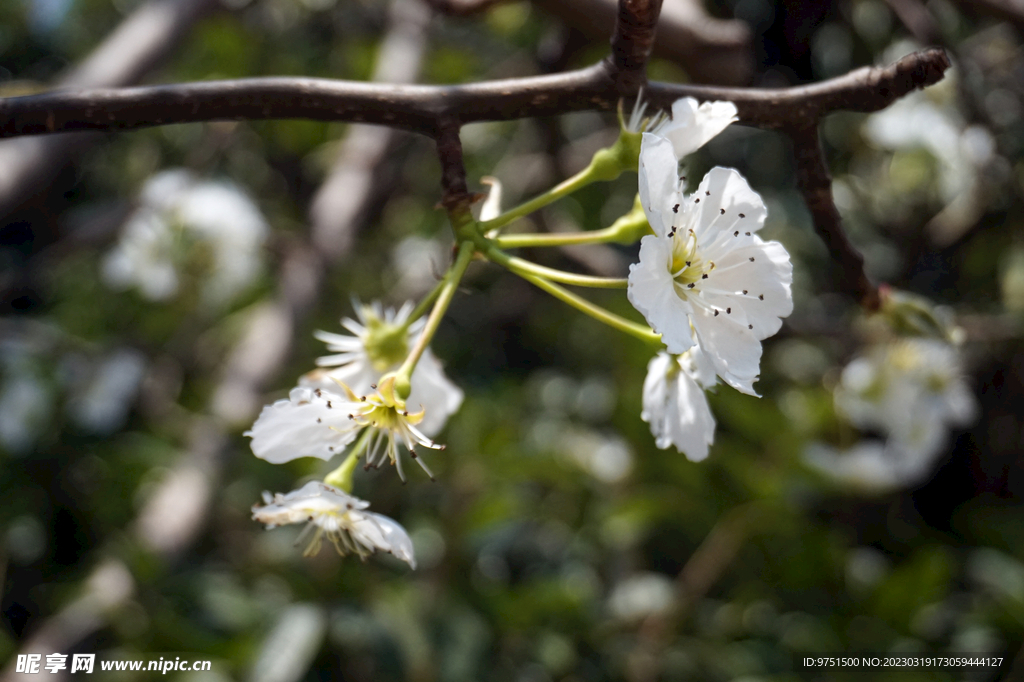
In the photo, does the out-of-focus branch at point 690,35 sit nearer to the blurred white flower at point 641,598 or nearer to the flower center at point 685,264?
the flower center at point 685,264

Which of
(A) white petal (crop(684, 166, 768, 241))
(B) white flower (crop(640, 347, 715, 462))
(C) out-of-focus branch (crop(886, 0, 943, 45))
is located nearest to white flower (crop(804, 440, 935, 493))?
(C) out-of-focus branch (crop(886, 0, 943, 45))

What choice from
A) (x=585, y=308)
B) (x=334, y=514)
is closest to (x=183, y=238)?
(x=334, y=514)

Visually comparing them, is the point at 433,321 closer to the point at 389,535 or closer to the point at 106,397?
the point at 389,535

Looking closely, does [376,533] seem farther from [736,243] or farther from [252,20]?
[252,20]

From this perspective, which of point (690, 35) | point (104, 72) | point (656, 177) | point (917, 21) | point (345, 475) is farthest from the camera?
point (917, 21)

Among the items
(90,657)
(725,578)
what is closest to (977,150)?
(725,578)

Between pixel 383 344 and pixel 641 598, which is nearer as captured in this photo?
pixel 383 344
